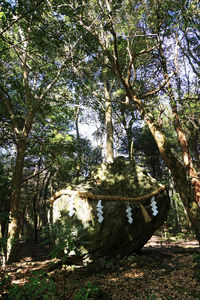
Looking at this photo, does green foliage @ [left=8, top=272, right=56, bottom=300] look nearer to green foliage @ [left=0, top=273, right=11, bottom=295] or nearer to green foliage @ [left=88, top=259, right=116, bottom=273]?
green foliage @ [left=0, top=273, right=11, bottom=295]

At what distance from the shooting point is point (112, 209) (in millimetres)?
4449

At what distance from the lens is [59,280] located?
3684mm

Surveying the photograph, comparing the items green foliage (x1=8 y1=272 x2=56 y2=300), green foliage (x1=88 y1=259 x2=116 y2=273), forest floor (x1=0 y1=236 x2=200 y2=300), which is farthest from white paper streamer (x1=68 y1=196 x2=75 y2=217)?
green foliage (x1=8 y1=272 x2=56 y2=300)

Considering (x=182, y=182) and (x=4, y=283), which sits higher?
(x=182, y=182)

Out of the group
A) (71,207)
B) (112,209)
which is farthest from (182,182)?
(71,207)

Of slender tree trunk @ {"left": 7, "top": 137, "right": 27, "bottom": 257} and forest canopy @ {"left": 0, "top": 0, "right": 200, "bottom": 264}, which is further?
slender tree trunk @ {"left": 7, "top": 137, "right": 27, "bottom": 257}

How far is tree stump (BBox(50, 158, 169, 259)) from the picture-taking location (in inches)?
163

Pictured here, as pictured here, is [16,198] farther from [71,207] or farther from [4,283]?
[4,283]

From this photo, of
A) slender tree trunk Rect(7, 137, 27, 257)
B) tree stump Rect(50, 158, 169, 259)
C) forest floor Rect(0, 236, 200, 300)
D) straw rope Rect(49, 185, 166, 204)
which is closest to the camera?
forest floor Rect(0, 236, 200, 300)

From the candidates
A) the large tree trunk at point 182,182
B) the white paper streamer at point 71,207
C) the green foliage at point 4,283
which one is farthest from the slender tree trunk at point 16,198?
the large tree trunk at point 182,182

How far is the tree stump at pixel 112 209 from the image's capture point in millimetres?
4141

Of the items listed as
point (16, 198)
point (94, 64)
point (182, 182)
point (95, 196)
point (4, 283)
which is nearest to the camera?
point (4, 283)

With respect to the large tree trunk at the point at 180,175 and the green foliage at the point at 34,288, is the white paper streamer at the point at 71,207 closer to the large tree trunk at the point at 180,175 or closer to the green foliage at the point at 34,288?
the green foliage at the point at 34,288

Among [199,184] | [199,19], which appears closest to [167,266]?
[199,184]
